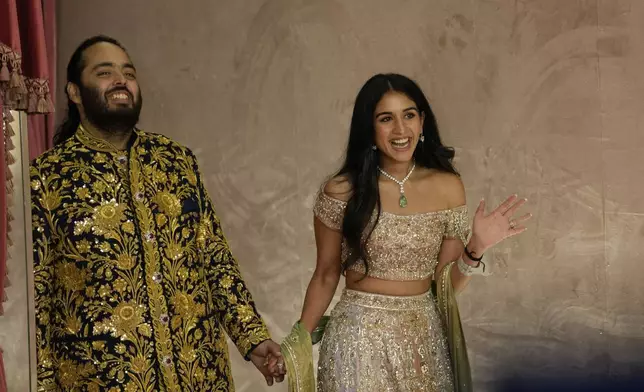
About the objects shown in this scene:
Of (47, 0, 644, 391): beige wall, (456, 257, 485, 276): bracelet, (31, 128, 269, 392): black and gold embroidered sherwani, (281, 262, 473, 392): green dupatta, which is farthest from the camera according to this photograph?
(47, 0, 644, 391): beige wall

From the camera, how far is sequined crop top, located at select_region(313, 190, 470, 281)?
9.85ft

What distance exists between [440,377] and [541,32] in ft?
7.13

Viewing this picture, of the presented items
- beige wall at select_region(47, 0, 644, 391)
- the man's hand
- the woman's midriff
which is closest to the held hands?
the woman's midriff

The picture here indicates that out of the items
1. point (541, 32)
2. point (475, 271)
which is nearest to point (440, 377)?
point (475, 271)

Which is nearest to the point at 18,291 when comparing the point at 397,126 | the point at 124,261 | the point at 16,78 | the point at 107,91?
the point at 124,261

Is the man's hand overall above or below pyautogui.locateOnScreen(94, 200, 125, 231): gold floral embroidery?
below

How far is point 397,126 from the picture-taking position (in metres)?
3.01

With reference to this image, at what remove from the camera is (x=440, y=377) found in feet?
9.80

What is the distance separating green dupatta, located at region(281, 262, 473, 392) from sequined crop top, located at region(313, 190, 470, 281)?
0.08 metres

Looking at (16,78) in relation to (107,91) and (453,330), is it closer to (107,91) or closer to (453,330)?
(107,91)

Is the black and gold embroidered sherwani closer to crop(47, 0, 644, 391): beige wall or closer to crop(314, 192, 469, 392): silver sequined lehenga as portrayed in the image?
crop(314, 192, 469, 392): silver sequined lehenga

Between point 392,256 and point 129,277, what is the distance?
2.93 ft

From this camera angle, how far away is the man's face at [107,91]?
8.74ft

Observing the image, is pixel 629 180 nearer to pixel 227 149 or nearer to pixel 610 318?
pixel 610 318
